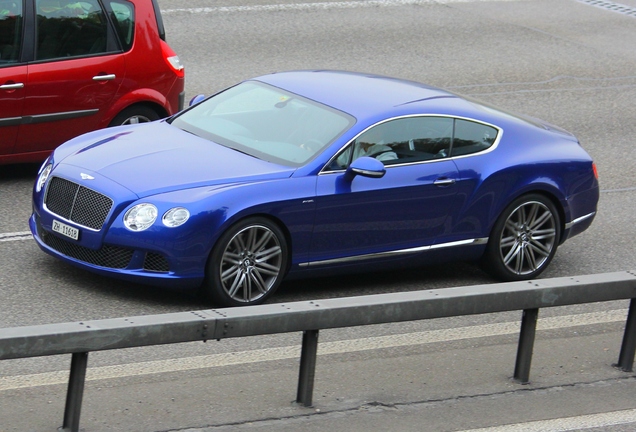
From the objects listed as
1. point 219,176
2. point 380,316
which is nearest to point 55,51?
point 219,176

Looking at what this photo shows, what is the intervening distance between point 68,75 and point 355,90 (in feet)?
9.56

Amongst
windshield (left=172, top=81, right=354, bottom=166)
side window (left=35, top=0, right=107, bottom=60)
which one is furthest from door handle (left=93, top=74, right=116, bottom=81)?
windshield (left=172, top=81, right=354, bottom=166)

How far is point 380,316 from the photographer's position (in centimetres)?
604

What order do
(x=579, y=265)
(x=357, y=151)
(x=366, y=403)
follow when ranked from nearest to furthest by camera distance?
1. (x=366, y=403)
2. (x=357, y=151)
3. (x=579, y=265)

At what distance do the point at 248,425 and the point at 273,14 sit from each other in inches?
501

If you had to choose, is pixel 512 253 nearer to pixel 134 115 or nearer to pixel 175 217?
pixel 175 217

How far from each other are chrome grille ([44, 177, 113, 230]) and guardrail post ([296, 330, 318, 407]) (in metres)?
2.20

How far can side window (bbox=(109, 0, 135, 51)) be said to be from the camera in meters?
10.9

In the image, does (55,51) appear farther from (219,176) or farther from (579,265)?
(579,265)

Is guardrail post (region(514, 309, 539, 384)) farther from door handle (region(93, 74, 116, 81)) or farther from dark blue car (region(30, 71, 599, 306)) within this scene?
door handle (region(93, 74, 116, 81))

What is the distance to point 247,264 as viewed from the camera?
25.5 ft

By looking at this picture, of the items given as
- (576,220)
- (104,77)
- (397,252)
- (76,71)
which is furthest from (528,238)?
(76,71)

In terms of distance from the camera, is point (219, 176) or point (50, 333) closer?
point (50, 333)

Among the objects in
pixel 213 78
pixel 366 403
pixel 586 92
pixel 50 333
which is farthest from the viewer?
pixel 586 92
